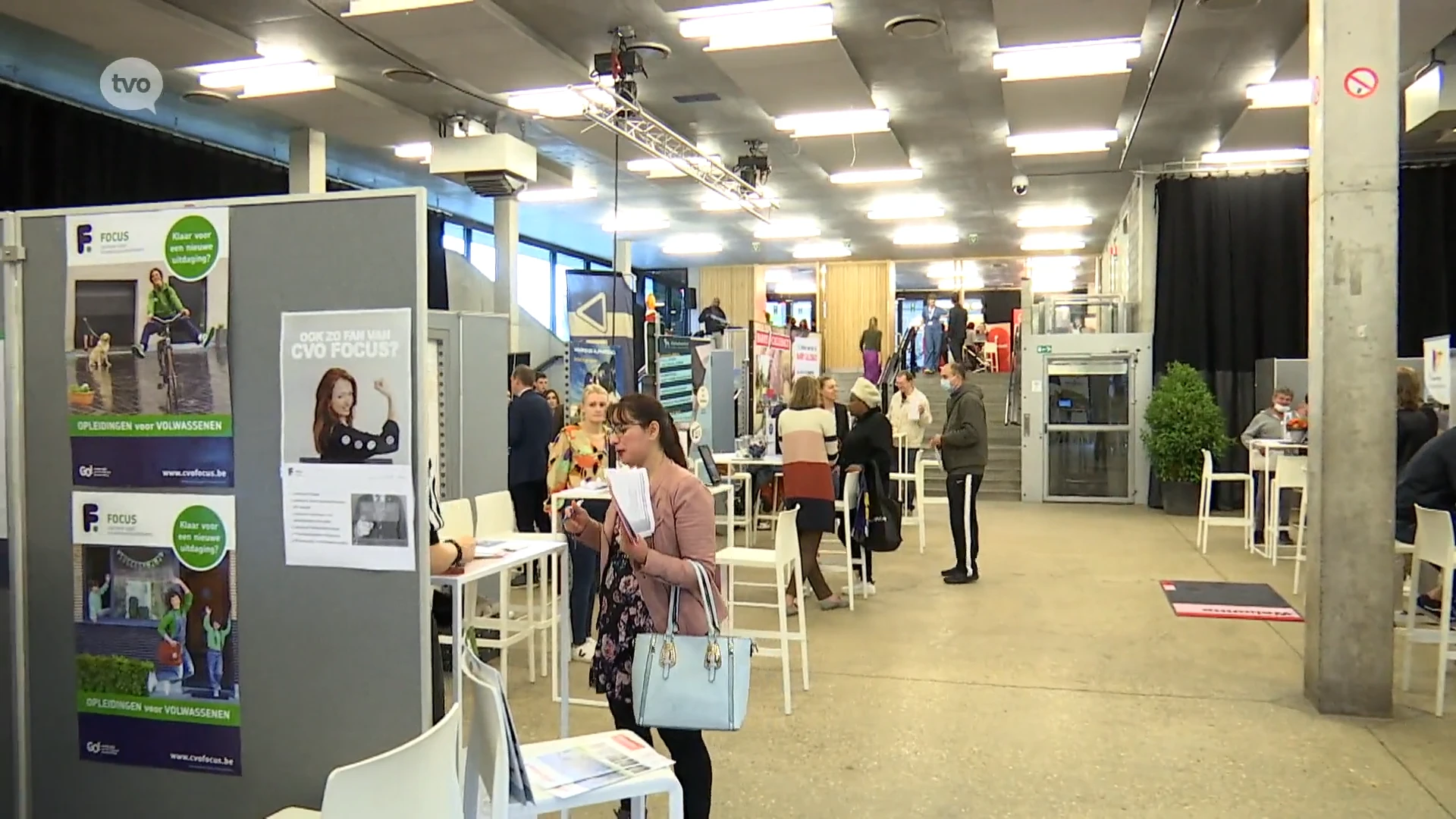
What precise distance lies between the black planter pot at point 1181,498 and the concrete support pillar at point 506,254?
24.3ft

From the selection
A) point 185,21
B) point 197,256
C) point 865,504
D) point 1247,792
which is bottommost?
point 1247,792

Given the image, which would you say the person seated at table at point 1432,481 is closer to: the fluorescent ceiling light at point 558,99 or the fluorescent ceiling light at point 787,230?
the fluorescent ceiling light at point 558,99

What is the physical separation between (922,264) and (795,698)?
52.3 ft

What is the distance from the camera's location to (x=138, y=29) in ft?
19.8

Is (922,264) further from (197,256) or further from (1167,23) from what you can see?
(197,256)

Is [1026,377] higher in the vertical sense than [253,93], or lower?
lower

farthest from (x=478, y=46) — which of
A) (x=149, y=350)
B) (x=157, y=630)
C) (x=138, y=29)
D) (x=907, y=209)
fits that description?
(x=907, y=209)

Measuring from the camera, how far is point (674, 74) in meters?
7.76

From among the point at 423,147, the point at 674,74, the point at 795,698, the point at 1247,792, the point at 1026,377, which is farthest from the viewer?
the point at 1026,377

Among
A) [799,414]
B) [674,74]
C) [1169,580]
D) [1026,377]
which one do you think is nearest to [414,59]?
[674,74]

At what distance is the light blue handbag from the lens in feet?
8.54

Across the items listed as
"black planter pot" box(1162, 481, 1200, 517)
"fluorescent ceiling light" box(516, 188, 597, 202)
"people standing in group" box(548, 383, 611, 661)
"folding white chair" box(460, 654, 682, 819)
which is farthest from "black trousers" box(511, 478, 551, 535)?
"black planter pot" box(1162, 481, 1200, 517)

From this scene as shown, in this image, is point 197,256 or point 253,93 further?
point 253,93

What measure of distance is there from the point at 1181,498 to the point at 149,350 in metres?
10.7
